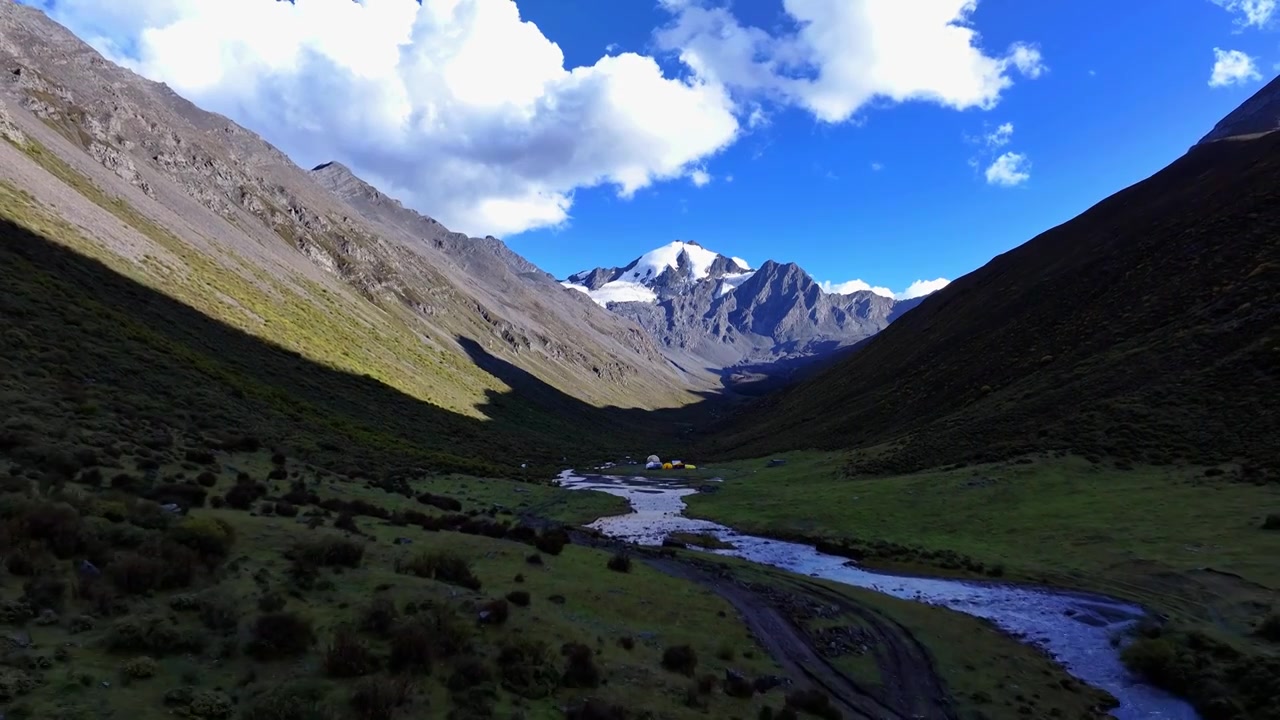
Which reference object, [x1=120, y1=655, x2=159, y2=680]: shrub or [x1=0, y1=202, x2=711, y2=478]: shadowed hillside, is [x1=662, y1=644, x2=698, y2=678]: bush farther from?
[x1=0, y1=202, x2=711, y2=478]: shadowed hillside

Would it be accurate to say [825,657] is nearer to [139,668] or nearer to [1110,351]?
[139,668]

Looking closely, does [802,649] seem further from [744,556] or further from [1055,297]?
[1055,297]

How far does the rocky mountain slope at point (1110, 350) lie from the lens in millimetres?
48281

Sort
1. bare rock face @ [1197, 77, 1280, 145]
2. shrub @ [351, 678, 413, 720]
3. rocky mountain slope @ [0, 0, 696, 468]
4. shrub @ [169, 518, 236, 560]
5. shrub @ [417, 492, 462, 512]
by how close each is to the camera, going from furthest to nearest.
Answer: bare rock face @ [1197, 77, 1280, 145] < rocky mountain slope @ [0, 0, 696, 468] < shrub @ [417, 492, 462, 512] < shrub @ [169, 518, 236, 560] < shrub @ [351, 678, 413, 720]

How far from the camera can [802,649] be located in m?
23.3

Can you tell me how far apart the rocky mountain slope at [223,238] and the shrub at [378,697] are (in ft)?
193

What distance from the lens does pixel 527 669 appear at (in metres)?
16.2

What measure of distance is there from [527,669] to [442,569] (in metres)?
7.19

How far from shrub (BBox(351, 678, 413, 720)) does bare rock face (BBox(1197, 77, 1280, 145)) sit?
174 m

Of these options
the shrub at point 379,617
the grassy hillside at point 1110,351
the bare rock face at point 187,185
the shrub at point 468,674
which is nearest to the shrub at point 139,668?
the shrub at point 379,617

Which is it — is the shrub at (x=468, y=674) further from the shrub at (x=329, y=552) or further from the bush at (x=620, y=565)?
the bush at (x=620, y=565)

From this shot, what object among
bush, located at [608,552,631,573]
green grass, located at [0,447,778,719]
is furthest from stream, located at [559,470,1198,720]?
bush, located at [608,552,631,573]

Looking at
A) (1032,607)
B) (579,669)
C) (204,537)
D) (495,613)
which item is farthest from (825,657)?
(204,537)

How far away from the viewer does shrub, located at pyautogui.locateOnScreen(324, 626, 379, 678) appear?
46.8 ft
